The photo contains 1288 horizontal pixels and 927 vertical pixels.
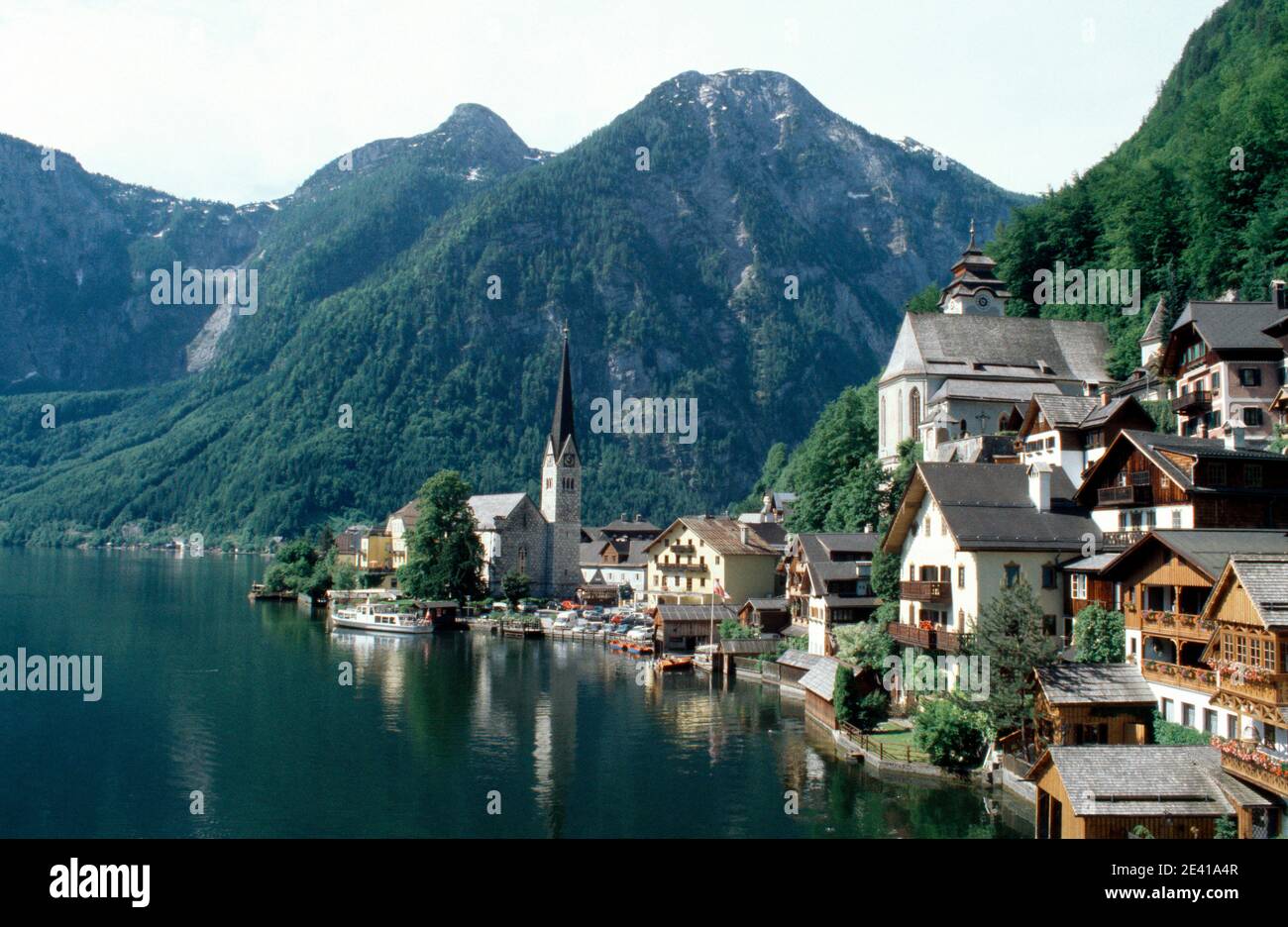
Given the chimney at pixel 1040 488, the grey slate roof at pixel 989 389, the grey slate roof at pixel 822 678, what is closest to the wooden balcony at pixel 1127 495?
the chimney at pixel 1040 488

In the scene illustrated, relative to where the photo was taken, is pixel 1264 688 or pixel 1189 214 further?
pixel 1189 214

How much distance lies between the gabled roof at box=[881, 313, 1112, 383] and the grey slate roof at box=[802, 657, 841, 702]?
34.4 metres

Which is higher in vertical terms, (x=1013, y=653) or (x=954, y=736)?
(x=1013, y=653)

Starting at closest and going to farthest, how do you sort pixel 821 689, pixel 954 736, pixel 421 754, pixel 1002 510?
1. pixel 954 736
2. pixel 421 754
3. pixel 1002 510
4. pixel 821 689

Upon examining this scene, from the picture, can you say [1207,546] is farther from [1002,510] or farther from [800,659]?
[800,659]

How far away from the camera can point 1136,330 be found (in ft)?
258

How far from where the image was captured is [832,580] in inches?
2351

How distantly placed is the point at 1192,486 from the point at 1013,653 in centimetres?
958

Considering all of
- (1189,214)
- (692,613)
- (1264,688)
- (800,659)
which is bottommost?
(800,659)

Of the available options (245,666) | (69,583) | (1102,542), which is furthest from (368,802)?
(69,583)

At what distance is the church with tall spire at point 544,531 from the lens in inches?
4557

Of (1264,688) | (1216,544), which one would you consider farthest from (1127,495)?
(1264,688)

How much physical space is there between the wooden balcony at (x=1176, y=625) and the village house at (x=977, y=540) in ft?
21.3
